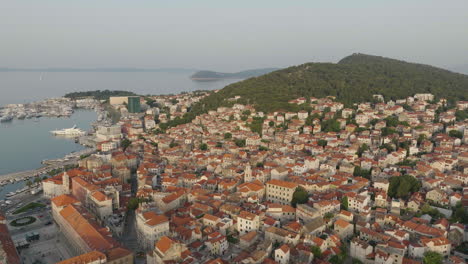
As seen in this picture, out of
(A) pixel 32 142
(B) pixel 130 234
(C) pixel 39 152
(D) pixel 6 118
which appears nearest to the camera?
(B) pixel 130 234

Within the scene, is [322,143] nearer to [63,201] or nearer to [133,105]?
[63,201]

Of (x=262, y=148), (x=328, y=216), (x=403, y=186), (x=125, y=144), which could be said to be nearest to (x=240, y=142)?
(x=262, y=148)

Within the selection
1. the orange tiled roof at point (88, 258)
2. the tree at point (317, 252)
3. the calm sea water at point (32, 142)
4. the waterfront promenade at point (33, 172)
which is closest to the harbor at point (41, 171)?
the waterfront promenade at point (33, 172)

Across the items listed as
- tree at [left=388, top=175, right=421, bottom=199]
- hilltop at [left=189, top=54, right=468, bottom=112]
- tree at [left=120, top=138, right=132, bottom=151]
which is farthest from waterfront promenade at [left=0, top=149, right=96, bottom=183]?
tree at [left=388, top=175, right=421, bottom=199]

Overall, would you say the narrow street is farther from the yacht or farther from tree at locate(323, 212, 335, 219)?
the yacht

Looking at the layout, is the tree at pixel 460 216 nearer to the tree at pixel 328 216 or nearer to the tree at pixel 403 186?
the tree at pixel 403 186

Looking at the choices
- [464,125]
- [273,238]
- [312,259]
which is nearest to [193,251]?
[273,238]
